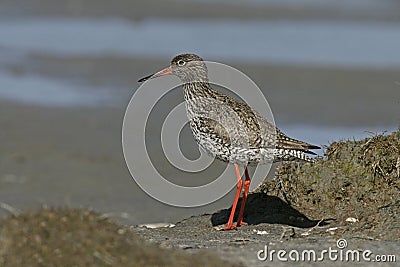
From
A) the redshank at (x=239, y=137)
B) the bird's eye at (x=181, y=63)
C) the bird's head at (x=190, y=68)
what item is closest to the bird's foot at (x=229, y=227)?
the redshank at (x=239, y=137)

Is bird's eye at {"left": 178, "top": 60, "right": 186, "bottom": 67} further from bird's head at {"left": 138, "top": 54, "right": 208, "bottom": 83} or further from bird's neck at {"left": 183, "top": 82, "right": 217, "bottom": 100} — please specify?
bird's neck at {"left": 183, "top": 82, "right": 217, "bottom": 100}

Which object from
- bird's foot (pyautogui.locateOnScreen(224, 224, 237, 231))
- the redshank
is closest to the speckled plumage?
the redshank

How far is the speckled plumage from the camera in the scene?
29.8ft

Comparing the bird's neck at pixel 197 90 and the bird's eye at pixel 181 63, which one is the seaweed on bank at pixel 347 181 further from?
the bird's eye at pixel 181 63

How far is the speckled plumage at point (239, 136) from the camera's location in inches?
357

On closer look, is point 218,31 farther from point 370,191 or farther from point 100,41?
point 370,191

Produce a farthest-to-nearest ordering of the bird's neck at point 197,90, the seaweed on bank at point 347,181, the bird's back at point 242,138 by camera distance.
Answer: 1. the bird's neck at point 197,90
2. the bird's back at point 242,138
3. the seaweed on bank at point 347,181

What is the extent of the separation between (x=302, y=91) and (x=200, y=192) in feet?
19.3

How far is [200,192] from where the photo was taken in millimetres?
12859

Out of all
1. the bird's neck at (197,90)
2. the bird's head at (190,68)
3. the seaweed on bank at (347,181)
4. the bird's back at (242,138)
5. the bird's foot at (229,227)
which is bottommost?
the bird's foot at (229,227)

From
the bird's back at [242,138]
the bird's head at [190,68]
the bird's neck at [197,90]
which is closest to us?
the bird's back at [242,138]

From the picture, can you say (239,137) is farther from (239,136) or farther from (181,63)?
(181,63)

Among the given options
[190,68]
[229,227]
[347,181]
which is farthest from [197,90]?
[347,181]

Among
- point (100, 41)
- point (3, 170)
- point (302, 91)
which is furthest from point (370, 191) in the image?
point (100, 41)
